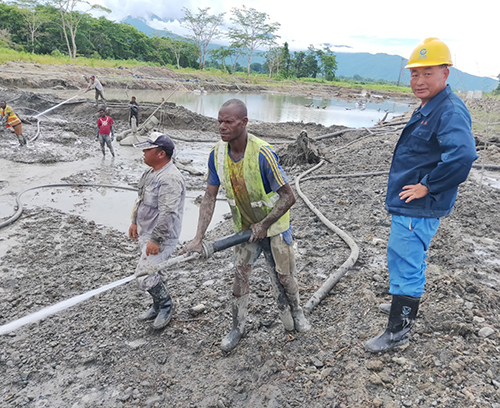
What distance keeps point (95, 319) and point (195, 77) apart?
47.3m

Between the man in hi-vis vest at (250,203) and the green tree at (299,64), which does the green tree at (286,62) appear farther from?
the man in hi-vis vest at (250,203)

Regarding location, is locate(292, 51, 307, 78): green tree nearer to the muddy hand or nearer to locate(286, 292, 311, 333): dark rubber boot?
locate(286, 292, 311, 333): dark rubber boot

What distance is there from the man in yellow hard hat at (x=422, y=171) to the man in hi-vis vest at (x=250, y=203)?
74 cm

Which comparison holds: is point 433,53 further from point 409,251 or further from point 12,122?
point 12,122

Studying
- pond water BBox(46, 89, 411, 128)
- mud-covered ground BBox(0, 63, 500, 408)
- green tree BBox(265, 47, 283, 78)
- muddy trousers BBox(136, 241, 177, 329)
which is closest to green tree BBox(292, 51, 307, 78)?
green tree BBox(265, 47, 283, 78)

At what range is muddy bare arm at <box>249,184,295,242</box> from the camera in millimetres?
2506

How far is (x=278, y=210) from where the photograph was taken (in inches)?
98.9

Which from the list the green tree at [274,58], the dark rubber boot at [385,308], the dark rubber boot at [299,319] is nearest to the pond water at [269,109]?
the dark rubber boot at [299,319]

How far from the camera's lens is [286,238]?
2.66 meters

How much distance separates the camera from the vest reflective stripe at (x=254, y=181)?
2.47 meters

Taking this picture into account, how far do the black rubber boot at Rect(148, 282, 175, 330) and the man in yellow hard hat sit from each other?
189cm

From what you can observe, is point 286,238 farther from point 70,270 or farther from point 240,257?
point 70,270

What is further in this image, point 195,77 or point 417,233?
point 195,77

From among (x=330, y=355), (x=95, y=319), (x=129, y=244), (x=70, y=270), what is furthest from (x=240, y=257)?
(x=129, y=244)
